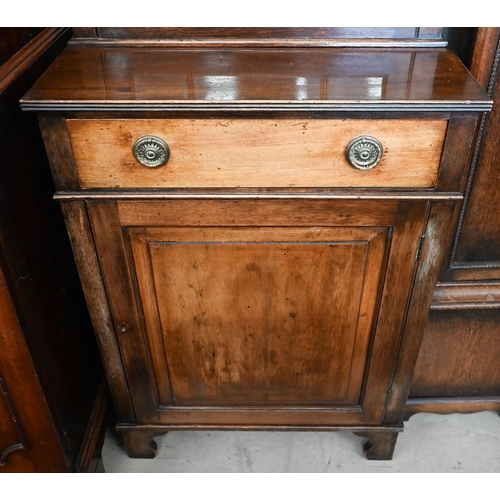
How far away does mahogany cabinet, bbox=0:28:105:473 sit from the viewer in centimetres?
75

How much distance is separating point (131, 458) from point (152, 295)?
470mm

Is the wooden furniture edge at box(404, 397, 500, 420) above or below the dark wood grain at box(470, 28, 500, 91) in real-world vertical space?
below

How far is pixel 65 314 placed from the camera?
97 centimetres

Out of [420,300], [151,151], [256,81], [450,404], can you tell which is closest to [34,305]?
[151,151]

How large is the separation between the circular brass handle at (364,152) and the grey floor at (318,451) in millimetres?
702

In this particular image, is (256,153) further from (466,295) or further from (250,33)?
(466,295)

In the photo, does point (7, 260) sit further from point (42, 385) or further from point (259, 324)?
point (259, 324)

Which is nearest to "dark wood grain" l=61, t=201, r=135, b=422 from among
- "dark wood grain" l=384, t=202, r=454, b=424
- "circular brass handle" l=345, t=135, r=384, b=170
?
"circular brass handle" l=345, t=135, r=384, b=170

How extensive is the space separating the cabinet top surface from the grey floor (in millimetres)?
783

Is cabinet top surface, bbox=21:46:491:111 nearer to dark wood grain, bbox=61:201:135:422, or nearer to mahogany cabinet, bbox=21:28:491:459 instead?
mahogany cabinet, bbox=21:28:491:459

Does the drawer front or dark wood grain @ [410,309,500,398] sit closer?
the drawer front

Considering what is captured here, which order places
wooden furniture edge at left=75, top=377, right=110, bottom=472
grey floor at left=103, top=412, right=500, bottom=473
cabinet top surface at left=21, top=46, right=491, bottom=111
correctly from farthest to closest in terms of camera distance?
1. grey floor at left=103, top=412, right=500, bottom=473
2. wooden furniture edge at left=75, top=377, right=110, bottom=472
3. cabinet top surface at left=21, top=46, right=491, bottom=111

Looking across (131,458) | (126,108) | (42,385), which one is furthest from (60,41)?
(131,458)

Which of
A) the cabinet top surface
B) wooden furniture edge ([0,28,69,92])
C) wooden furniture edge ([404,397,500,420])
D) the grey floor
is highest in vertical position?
wooden furniture edge ([0,28,69,92])
